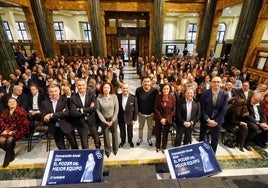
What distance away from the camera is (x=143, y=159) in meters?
2.97

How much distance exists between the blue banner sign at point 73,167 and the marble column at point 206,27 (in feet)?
37.3

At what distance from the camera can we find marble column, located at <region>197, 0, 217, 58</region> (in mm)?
10109

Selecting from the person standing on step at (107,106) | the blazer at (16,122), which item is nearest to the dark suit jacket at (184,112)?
A: the person standing on step at (107,106)

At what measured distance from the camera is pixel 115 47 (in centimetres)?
1253

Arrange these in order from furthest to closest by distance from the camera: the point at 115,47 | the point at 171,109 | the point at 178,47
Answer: the point at 178,47 < the point at 115,47 < the point at 171,109

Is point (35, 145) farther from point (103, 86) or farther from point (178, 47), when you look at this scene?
point (178, 47)

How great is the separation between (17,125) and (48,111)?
0.86 metres

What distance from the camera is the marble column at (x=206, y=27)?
33.2ft

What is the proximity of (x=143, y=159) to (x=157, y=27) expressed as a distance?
947 cm

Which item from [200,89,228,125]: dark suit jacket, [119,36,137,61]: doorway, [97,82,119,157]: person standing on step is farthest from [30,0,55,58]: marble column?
[200,89,228,125]: dark suit jacket

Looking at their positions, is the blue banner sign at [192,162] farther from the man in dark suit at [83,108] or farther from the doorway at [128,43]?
the doorway at [128,43]

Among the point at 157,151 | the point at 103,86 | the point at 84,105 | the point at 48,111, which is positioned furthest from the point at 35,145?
the point at 157,151

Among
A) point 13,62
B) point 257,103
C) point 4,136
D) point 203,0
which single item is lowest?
point 4,136

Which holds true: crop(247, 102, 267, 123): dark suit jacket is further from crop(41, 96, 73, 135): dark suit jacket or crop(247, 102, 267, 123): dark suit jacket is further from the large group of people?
crop(41, 96, 73, 135): dark suit jacket
